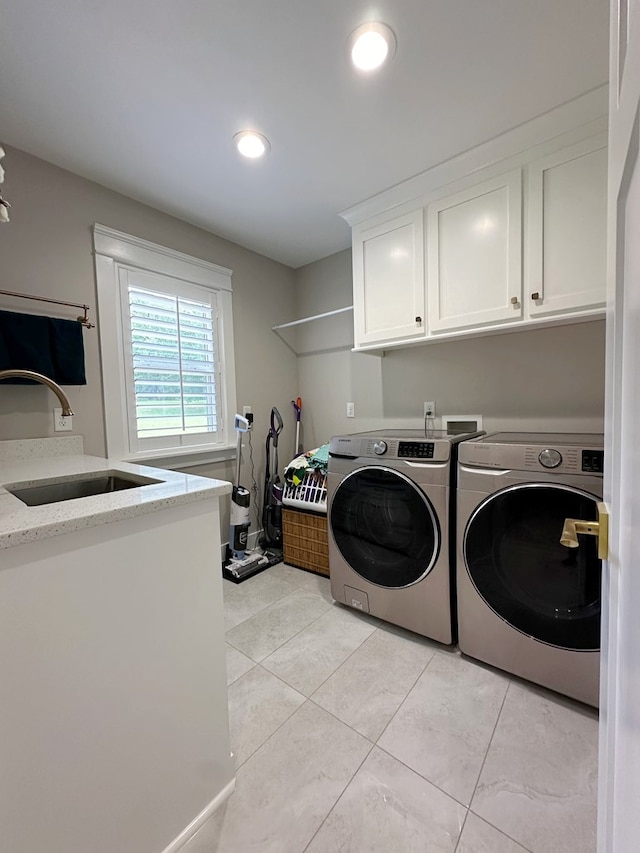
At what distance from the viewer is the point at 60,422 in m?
1.80

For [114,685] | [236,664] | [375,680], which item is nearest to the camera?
[114,685]

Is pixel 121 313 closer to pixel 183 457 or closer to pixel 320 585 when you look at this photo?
pixel 183 457

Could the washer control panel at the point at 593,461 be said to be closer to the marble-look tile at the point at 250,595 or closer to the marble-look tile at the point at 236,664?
the marble-look tile at the point at 236,664

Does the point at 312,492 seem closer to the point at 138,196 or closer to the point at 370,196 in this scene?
the point at 370,196

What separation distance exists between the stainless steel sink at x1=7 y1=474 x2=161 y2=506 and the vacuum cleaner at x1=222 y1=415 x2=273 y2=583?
112 cm

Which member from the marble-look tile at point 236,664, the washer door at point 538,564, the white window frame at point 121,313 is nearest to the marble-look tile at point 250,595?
the marble-look tile at point 236,664

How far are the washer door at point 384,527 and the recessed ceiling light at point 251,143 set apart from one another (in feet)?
5.34

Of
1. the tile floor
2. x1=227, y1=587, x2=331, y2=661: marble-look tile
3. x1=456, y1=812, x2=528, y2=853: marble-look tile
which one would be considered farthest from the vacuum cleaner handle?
x1=456, y1=812, x2=528, y2=853: marble-look tile

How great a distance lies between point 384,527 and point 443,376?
1108mm

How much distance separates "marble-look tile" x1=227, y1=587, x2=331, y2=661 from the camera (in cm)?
171

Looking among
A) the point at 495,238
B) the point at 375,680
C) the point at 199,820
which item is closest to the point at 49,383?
the point at 199,820

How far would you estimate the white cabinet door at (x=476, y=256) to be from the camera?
5.41 ft

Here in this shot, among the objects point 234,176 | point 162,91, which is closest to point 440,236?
point 234,176

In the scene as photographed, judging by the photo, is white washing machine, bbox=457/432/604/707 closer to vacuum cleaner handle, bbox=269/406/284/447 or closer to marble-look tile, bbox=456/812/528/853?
marble-look tile, bbox=456/812/528/853
